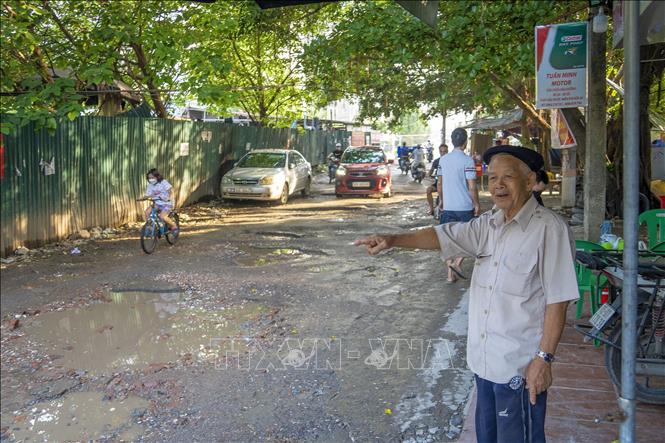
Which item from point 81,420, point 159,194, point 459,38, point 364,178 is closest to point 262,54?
point 364,178

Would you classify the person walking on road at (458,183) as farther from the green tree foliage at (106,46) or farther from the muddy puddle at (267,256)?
the green tree foliage at (106,46)

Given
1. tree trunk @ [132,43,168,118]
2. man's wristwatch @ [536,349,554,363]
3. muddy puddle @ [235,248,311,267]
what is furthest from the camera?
tree trunk @ [132,43,168,118]

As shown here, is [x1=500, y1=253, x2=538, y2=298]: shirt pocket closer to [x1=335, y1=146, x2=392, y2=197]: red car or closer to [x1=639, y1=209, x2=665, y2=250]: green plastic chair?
[x1=639, y1=209, x2=665, y2=250]: green plastic chair

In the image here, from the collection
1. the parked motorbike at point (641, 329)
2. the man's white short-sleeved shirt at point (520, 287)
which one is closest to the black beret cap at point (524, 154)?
the man's white short-sleeved shirt at point (520, 287)

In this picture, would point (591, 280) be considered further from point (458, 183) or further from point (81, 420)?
point (81, 420)

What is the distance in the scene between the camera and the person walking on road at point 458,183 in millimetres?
7820

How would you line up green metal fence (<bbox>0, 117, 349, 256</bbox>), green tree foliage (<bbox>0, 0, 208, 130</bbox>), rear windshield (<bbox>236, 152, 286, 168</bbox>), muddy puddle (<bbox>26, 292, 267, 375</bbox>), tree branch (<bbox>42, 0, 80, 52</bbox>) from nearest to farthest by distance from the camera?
1. muddy puddle (<bbox>26, 292, 267, 375</bbox>)
2. green tree foliage (<bbox>0, 0, 208, 130</bbox>)
3. green metal fence (<bbox>0, 117, 349, 256</bbox>)
4. tree branch (<bbox>42, 0, 80, 52</bbox>)
5. rear windshield (<bbox>236, 152, 286, 168</bbox>)

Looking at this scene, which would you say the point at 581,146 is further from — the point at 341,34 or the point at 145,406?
the point at 145,406

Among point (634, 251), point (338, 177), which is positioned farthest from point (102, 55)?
point (634, 251)

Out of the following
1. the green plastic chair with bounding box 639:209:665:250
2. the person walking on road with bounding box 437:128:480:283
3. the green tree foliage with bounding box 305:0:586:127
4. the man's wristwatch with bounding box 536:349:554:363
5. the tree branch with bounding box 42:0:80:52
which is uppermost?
the tree branch with bounding box 42:0:80:52

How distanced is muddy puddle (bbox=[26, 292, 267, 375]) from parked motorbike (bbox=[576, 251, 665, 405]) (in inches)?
136

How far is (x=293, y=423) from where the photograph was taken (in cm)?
451

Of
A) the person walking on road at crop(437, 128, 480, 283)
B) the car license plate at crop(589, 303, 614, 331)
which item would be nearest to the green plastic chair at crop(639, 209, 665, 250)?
the car license plate at crop(589, 303, 614, 331)

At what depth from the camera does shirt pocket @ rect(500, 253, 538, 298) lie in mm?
2648
